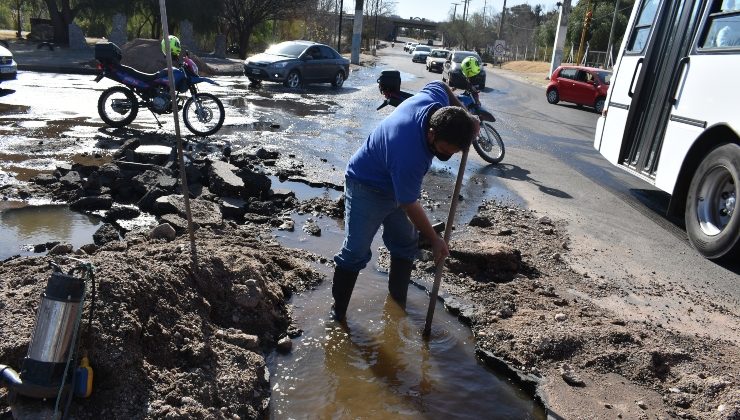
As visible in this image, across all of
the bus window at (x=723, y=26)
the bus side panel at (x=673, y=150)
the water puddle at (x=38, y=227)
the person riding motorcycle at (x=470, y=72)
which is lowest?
the water puddle at (x=38, y=227)

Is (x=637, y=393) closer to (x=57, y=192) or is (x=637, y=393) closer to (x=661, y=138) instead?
(x=661, y=138)

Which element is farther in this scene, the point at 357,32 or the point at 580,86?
the point at 357,32

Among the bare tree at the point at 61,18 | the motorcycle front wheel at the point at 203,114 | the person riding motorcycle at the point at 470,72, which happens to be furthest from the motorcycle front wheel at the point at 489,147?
the bare tree at the point at 61,18

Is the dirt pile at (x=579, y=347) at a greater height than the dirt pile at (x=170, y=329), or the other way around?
the dirt pile at (x=170, y=329)

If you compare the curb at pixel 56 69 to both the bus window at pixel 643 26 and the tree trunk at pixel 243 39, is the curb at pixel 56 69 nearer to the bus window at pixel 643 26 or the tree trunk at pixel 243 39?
the tree trunk at pixel 243 39

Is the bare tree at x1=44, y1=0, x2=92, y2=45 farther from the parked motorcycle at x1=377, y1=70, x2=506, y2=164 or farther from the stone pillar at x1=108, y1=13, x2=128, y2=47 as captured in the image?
the parked motorcycle at x1=377, y1=70, x2=506, y2=164

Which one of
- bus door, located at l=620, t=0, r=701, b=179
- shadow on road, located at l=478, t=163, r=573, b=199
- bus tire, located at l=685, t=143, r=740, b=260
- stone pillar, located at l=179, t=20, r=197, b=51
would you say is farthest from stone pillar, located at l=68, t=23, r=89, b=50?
bus tire, located at l=685, t=143, r=740, b=260

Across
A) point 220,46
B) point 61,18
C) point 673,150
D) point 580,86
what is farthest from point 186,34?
point 673,150

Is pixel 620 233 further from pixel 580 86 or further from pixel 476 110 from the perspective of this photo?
pixel 580 86

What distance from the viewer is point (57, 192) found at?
229 inches

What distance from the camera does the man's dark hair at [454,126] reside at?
3021 millimetres

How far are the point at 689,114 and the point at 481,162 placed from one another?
12.2 ft

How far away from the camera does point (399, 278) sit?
13.5ft

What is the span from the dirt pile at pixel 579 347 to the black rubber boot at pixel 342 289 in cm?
85
